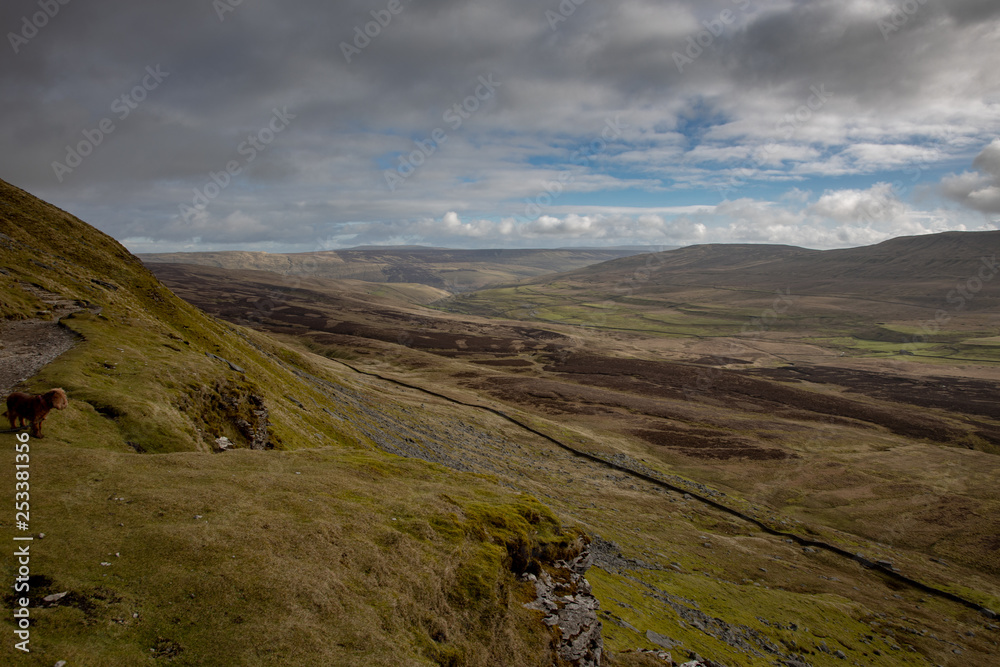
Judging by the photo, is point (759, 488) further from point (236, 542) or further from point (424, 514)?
point (236, 542)

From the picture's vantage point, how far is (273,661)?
11.6m

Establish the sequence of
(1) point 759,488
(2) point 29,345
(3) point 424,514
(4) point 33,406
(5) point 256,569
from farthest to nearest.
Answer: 1. (1) point 759,488
2. (2) point 29,345
3. (3) point 424,514
4. (4) point 33,406
5. (5) point 256,569

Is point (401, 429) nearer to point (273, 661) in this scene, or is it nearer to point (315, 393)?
point (315, 393)

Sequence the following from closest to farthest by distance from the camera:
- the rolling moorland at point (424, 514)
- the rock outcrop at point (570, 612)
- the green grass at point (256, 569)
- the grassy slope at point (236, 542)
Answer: the green grass at point (256, 569) → the grassy slope at point (236, 542) → the rolling moorland at point (424, 514) → the rock outcrop at point (570, 612)

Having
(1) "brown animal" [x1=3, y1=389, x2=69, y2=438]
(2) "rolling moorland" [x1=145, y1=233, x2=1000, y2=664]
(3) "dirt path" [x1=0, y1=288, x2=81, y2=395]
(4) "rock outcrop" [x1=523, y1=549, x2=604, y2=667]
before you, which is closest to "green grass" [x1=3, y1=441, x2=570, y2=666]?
(4) "rock outcrop" [x1=523, y1=549, x2=604, y2=667]

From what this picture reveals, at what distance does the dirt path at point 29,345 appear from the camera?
23672mm

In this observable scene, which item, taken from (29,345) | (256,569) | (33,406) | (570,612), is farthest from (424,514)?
(29,345)

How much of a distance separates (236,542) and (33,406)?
11102 millimetres

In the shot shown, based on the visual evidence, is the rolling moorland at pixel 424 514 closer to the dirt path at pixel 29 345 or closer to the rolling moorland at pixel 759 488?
the dirt path at pixel 29 345

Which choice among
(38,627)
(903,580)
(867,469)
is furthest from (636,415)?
(38,627)

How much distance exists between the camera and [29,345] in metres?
27.8

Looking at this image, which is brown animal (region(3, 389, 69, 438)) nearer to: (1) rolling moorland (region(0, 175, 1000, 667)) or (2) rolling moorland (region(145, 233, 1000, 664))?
(1) rolling moorland (region(0, 175, 1000, 667))

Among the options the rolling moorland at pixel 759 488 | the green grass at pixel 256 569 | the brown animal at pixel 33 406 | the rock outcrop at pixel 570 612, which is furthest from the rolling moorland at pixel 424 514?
the brown animal at pixel 33 406

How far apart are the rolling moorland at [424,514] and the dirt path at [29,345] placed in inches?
10.2
